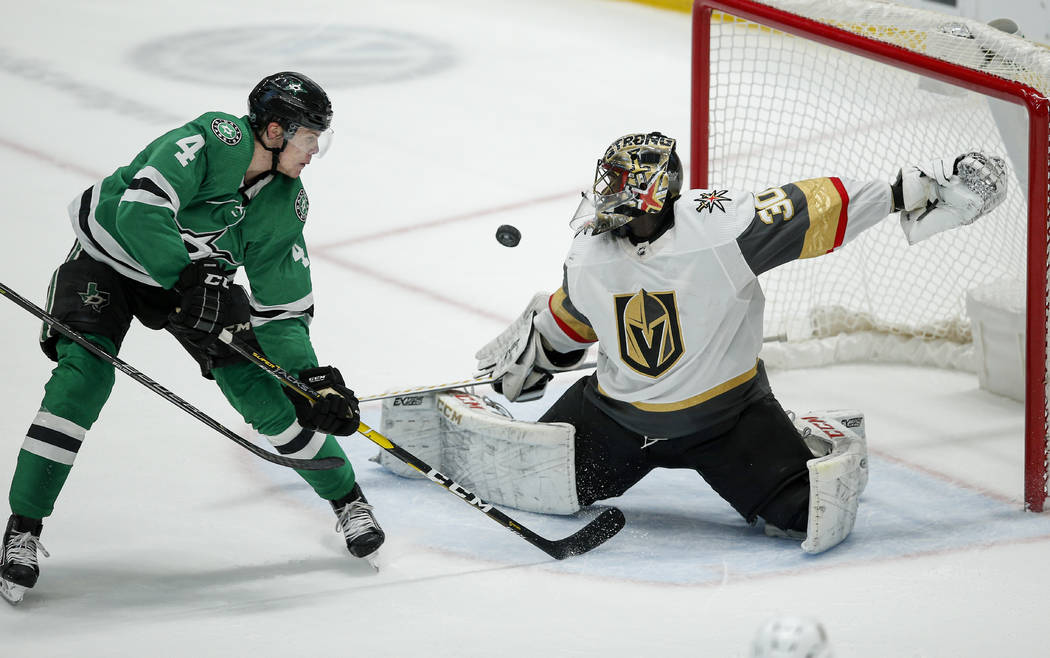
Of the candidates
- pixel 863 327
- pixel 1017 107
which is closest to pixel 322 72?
pixel 863 327

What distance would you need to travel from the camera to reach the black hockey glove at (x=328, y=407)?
2883 mm

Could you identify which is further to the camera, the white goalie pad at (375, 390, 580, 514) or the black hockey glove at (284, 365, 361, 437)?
the white goalie pad at (375, 390, 580, 514)

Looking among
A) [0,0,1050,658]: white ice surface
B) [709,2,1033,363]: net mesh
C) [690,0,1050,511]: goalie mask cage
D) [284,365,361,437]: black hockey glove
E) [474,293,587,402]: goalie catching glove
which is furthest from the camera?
[709,2,1033,363]: net mesh

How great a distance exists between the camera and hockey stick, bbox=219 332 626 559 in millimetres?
2973

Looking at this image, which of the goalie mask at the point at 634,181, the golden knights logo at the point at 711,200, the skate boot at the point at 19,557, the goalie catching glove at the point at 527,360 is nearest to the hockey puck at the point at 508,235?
the goalie catching glove at the point at 527,360

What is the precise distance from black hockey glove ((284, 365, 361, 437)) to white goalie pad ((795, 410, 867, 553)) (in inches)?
36.3

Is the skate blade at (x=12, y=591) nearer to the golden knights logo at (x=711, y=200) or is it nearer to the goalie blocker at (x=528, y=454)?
the goalie blocker at (x=528, y=454)

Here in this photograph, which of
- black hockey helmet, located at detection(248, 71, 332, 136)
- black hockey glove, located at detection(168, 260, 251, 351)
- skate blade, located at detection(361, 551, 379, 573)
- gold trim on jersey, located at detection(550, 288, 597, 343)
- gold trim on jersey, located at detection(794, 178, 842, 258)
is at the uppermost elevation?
black hockey helmet, located at detection(248, 71, 332, 136)

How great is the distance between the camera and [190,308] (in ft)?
9.18

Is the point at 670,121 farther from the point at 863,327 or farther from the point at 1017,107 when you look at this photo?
the point at 1017,107

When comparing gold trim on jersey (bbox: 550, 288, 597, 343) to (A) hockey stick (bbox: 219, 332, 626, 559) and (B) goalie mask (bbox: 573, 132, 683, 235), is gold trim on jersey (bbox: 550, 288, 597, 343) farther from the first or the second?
(A) hockey stick (bbox: 219, 332, 626, 559)

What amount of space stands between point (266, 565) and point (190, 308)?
1.99ft

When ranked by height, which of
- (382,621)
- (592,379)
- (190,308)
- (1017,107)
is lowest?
(382,621)

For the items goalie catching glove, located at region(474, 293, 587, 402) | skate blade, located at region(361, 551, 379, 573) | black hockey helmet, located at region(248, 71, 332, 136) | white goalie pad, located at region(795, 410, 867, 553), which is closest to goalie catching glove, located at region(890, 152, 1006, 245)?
white goalie pad, located at region(795, 410, 867, 553)
